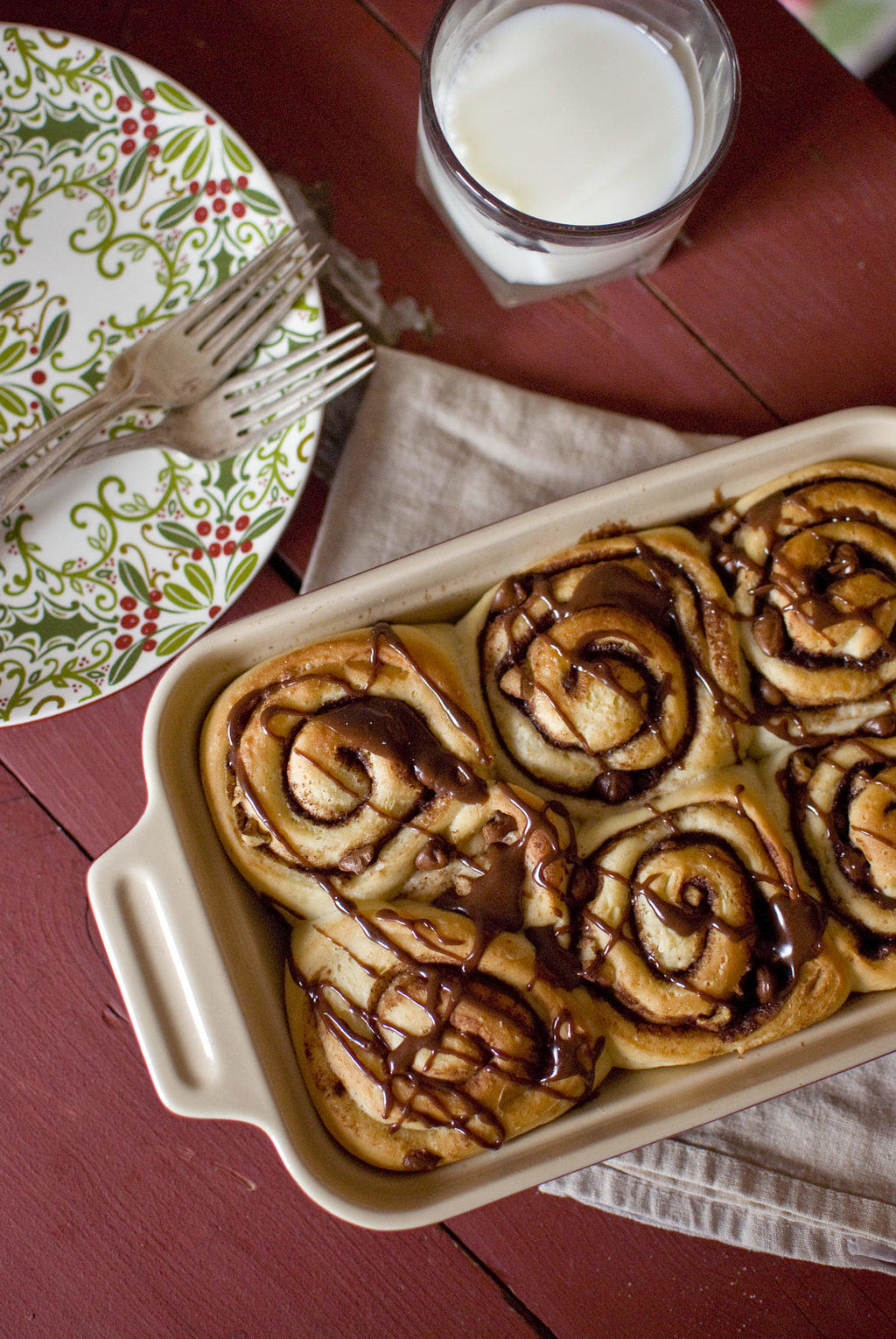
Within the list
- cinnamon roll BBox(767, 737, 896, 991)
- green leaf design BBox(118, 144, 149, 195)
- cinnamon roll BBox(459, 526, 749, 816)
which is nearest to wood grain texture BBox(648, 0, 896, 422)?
cinnamon roll BBox(459, 526, 749, 816)

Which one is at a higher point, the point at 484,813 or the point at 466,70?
the point at 466,70

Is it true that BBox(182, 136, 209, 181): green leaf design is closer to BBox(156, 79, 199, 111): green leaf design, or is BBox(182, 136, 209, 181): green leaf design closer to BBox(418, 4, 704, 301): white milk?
BBox(156, 79, 199, 111): green leaf design

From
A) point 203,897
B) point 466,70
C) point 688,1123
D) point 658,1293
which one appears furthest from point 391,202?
point 658,1293

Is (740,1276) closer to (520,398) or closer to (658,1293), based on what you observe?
(658,1293)

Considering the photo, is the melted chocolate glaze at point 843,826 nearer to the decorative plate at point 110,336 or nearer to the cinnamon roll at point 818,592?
the cinnamon roll at point 818,592

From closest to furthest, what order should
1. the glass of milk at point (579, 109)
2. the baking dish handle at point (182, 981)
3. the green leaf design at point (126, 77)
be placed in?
the baking dish handle at point (182, 981)
the glass of milk at point (579, 109)
the green leaf design at point (126, 77)

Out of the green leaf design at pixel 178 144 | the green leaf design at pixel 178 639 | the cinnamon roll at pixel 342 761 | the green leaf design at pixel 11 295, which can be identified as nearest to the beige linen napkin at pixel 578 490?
the green leaf design at pixel 178 639
